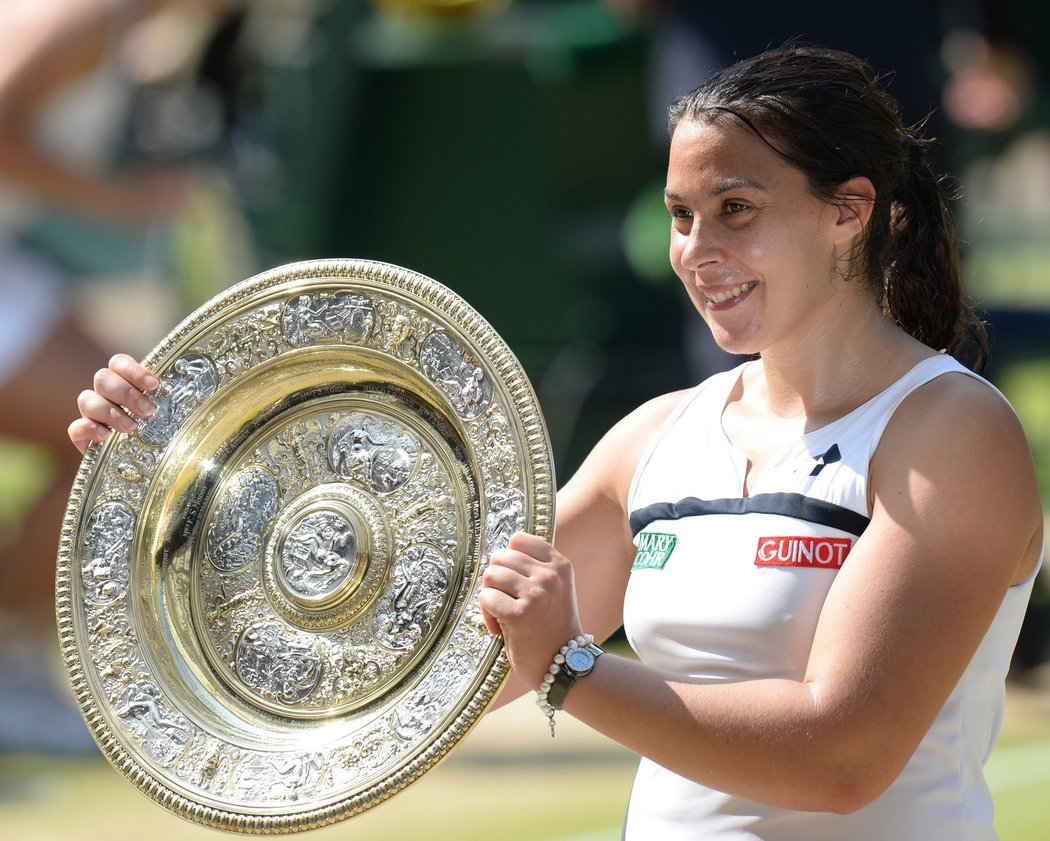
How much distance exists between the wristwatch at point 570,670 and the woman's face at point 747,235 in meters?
0.37

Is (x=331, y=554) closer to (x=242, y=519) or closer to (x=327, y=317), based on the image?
(x=242, y=519)

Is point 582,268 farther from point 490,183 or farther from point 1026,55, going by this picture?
point 1026,55

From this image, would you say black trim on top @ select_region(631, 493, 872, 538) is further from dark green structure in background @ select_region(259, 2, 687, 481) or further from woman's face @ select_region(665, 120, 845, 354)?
dark green structure in background @ select_region(259, 2, 687, 481)

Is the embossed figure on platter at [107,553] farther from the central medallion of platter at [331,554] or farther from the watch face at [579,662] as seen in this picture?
the watch face at [579,662]

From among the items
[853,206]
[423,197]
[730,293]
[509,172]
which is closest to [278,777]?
[730,293]

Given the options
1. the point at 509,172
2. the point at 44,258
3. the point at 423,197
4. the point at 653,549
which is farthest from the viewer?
the point at 423,197

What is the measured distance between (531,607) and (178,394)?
0.63m

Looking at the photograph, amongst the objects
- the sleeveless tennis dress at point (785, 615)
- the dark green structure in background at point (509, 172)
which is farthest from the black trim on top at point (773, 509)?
the dark green structure in background at point (509, 172)

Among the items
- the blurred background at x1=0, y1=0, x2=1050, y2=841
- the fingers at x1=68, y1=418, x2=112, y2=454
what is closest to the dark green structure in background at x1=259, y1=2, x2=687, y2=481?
the blurred background at x1=0, y1=0, x2=1050, y2=841

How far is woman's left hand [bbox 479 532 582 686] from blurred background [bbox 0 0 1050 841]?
231cm

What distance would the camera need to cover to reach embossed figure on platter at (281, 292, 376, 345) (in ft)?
6.05

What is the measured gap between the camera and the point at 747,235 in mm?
1660

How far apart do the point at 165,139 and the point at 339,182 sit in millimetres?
Answer: 1072

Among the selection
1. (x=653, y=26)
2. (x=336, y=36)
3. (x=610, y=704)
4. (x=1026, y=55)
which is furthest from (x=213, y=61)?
(x=610, y=704)
